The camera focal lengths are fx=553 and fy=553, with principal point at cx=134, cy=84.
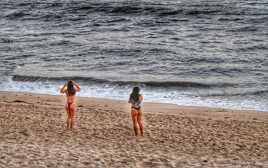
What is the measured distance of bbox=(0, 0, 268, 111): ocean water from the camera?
91.0 ft

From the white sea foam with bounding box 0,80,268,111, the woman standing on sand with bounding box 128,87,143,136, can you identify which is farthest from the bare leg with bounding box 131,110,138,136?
the white sea foam with bounding box 0,80,268,111

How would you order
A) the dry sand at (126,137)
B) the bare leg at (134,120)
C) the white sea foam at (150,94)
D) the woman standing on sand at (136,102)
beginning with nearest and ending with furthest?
the dry sand at (126,137), the woman standing on sand at (136,102), the bare leg at (134,120), the white sea foam at (150,94)

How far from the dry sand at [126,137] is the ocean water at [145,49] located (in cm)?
340

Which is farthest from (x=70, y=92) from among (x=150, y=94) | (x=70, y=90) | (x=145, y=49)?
(x=145, y=49)

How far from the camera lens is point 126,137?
16.7m

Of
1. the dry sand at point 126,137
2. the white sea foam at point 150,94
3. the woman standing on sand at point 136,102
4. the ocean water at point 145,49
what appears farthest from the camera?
the ocean water at point 145,49

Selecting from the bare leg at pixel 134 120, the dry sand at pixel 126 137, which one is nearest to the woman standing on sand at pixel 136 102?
the bare leg at pixel 134 120

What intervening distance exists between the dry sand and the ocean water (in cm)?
340

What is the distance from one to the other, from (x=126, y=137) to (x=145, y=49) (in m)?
21.3

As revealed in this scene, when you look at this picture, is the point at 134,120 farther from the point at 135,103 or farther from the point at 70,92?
the point at 70,92

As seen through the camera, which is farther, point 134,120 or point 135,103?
point 134,120

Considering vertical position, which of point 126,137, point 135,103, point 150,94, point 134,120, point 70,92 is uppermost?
point 70,92

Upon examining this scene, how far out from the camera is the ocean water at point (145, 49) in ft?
91.0

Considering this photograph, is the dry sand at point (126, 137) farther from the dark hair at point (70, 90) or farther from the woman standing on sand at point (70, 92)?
the dark hair at point (70, 90)
